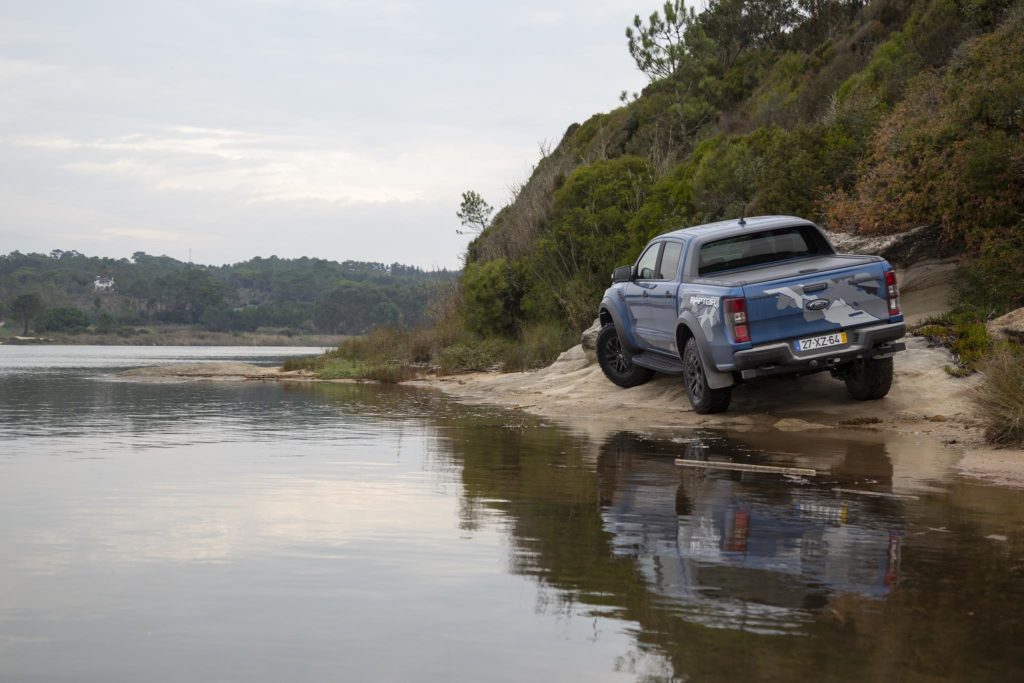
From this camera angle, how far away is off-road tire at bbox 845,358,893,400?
1353 centimetres

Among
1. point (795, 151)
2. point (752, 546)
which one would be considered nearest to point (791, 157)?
point (795, 151)

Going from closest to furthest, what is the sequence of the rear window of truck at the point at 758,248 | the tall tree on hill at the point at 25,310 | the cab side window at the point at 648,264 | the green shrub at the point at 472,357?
the rear window of truck at the point at 758,248, the cab side window at the point at 648,264, the green shrub at the point at 472,357, the tall tree on hill at the point at 25,310

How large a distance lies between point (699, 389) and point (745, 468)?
169 inches

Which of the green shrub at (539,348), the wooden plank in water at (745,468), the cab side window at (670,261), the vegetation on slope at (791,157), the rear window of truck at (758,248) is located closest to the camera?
the wooden plank in water at (745,468)

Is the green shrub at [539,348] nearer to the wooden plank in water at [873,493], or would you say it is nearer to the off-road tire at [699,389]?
the off-road tire at [699,389]

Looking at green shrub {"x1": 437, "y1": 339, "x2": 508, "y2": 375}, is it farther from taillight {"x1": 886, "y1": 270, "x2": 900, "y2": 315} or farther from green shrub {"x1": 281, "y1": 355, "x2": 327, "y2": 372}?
taillight {"x1": 886, "y1": 270, "x2": 900, "y2": 315}

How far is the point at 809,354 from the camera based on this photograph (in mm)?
12617

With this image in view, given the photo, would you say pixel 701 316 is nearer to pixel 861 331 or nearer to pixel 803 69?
pixel 861 331

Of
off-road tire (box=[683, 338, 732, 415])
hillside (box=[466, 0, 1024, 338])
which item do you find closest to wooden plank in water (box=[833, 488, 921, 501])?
off-road tire (box=[683, 338, 732, 415])

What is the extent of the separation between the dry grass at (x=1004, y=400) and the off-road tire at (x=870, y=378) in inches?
90.9

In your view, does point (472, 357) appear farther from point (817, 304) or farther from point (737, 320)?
point (817, 304)

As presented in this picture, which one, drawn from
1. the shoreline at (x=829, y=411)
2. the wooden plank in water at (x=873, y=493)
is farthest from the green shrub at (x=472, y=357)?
the wooden plank in water at (x=873, y=493)

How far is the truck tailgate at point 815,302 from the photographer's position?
12555 mm

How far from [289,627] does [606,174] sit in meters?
26.2
